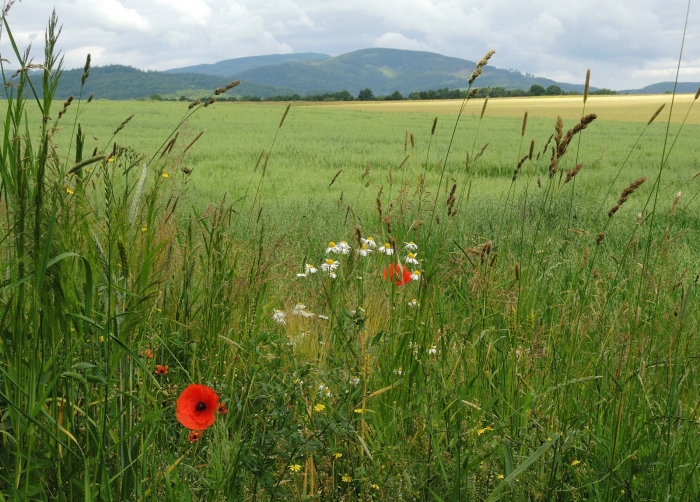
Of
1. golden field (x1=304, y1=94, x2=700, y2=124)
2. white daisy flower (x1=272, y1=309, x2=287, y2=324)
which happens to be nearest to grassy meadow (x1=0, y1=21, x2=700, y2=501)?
white daisy flower (x1=272, y1=309, x2=287, y2=324)

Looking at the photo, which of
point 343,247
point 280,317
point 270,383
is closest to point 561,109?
point 343,247

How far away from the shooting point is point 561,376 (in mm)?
1966

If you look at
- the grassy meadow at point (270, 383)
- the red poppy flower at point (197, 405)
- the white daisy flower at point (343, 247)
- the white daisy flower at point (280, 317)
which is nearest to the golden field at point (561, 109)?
the white daisy flower at point (343, 247)

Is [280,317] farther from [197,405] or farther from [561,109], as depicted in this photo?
[561,109]

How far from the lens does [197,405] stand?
1.27 metres

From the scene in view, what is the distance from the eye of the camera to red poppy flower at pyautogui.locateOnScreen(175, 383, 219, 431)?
4.07 feet

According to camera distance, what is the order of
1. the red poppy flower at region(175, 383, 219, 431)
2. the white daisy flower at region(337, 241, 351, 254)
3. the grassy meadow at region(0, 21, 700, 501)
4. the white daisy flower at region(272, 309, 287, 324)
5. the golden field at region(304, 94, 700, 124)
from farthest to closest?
1. the golden field at region(304, 94, 700, 124)
2. the white daisy flower at region(337, 241, 351, 254)
3. the white daisy flower at region(272, 309, 287, 324)
4. the red poppy flower at region(175, 383, 219, 431)
5. the grassy meadow at region(0, 21, 700, 501)

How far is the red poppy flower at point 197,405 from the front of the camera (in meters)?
1.24

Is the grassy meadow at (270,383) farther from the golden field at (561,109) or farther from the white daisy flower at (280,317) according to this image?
the golden field at (561,109)

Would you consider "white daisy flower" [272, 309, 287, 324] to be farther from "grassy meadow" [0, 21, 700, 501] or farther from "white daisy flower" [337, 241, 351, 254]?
"white daisy flower" [337, 241, 351, 254]

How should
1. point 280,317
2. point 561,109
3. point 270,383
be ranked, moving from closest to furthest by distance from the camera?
point 270,383, point 280,317, point 561,109

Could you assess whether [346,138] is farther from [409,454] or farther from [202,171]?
[409,454]

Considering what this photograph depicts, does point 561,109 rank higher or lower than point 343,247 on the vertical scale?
higher

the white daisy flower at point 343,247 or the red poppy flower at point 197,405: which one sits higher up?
the red poppy flower at point 197,405
